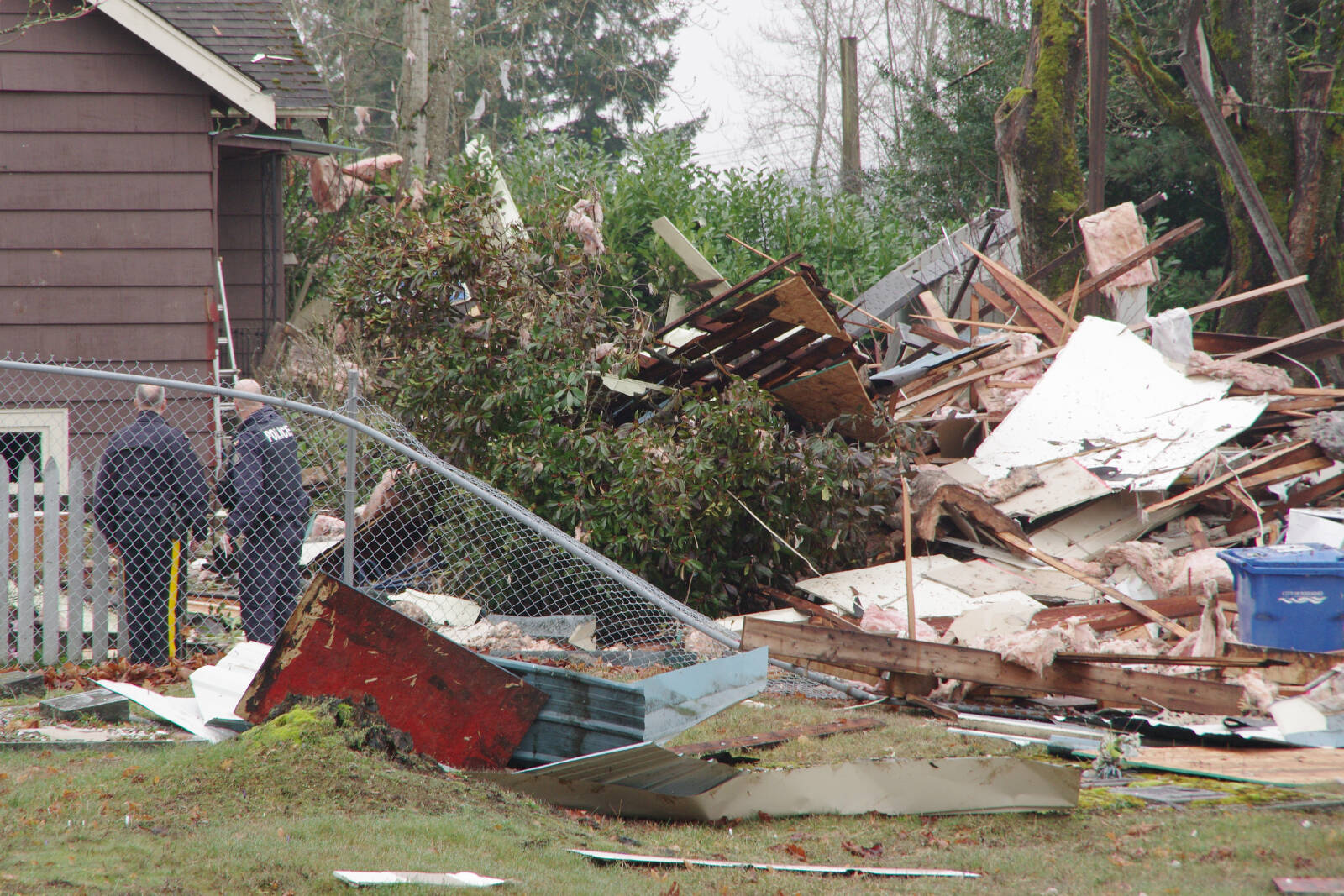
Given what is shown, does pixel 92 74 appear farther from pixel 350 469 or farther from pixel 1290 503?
pixel 1290 503

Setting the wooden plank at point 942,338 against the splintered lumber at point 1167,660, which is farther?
the wooden plank at point 942,338

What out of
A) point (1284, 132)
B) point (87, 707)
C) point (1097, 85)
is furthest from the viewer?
point (1284, 132)

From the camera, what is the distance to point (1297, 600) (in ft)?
20.6

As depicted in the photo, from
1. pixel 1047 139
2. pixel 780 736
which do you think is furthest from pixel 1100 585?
pixel 1047 139

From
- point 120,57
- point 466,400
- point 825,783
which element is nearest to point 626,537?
point 466,400

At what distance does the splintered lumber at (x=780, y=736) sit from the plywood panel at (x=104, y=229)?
6.65m

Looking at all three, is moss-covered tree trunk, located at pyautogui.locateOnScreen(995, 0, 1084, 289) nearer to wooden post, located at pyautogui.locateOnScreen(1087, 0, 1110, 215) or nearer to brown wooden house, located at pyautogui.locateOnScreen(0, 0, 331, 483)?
wooden post, located at pyautogui.locateOnScreen(1087, 0, 1110, 215)

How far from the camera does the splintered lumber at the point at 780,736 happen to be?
5.03m

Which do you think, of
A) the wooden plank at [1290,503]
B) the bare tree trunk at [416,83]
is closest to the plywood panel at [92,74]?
the bare tree trunk at [416,83]

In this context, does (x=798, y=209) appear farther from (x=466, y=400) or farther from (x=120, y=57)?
(x=120, y=57)

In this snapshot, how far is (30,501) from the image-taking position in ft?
19.9

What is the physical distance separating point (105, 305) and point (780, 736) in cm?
708

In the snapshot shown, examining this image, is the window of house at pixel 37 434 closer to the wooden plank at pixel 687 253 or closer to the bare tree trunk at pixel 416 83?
the wooden plank at pixel 687 253

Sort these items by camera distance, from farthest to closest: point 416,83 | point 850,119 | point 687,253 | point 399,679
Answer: point 850,119, point 416,83, point 687,253, point 399,679
